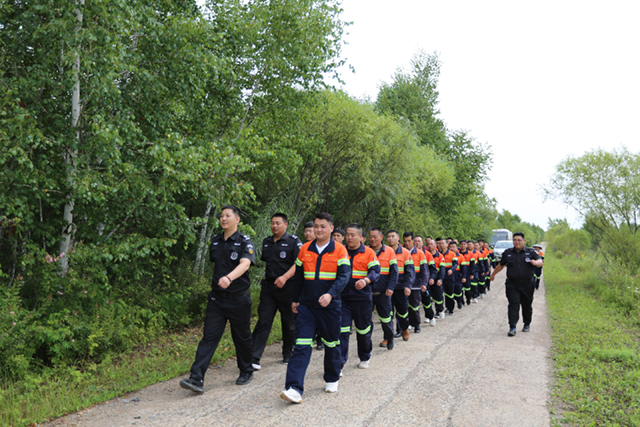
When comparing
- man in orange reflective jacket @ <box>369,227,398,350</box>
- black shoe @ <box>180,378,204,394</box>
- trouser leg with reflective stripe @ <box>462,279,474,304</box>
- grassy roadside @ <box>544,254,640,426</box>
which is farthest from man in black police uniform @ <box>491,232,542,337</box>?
black shoe @ <box>180,378,204,394</box>

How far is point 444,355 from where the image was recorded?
746 centimetres

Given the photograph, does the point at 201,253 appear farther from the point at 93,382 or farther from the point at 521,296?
the point at 521,296

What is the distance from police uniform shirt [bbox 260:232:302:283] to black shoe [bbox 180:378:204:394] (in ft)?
6.73

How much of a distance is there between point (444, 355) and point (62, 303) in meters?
5.86

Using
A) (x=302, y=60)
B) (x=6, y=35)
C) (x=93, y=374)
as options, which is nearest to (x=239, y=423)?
(x=93, y=374)

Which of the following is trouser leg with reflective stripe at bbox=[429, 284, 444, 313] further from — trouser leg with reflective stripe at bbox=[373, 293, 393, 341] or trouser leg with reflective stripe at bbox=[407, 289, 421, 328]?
trouser leg with reflective stripe at bbox=[373, 293, 393, 341]

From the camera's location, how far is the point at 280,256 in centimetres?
698

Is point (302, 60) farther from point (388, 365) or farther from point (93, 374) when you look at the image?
point (93, 374)

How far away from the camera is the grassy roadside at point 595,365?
500 centimetres

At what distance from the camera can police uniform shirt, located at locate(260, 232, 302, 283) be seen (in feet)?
22.9

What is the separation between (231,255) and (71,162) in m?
3.07

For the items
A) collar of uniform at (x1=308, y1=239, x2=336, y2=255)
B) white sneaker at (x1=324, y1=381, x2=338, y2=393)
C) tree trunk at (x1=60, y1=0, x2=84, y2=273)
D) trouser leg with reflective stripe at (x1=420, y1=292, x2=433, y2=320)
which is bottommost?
white sneaker at (x1=324, y1=381, x2=338, y2=393)

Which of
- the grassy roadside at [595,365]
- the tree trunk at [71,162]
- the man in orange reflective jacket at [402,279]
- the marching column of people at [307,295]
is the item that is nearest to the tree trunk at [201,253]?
the tree trunk at [71,162]

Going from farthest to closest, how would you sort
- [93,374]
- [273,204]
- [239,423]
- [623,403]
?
[273,204] → [93,374] → [623,403] → [239,423]
